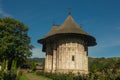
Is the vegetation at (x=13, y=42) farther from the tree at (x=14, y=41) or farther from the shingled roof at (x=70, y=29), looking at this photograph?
the shingled roof at (x=70, y=29)

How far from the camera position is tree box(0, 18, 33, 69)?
48250 mm

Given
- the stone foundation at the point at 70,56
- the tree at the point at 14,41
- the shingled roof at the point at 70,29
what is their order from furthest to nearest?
1. the tree at the point at 14,41
2. the shingled roof at the point at 70,29
3. the stone foundation at the point at 70,56

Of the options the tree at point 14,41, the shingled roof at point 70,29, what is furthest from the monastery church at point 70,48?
the tree at point 14,41

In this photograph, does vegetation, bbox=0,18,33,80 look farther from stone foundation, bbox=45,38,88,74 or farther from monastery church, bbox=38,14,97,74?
stone foundation, bbox=45,38,88,74

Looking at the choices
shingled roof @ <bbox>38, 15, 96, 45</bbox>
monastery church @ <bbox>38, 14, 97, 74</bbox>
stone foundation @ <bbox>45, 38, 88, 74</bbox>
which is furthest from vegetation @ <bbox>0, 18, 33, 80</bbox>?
stone foundation @ <bbox>45, 38, 88, 74</bbox>

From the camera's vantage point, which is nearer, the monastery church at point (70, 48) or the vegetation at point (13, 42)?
the monastery church at point (70, 48)

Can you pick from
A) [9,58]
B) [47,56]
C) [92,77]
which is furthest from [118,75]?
[9,58]

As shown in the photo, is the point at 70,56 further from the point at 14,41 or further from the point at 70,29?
the point at 14,41

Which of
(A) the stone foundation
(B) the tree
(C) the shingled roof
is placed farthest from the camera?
(B) the tree

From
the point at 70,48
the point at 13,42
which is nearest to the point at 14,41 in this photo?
the point at 13,42

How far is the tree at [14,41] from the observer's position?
4825cm

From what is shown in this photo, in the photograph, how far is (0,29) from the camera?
1992 inches

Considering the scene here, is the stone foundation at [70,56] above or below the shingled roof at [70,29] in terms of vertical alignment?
below

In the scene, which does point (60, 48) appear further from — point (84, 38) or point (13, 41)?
point (13, 41)
